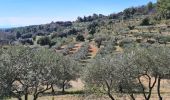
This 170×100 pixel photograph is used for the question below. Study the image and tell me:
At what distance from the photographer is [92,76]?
4512 cm

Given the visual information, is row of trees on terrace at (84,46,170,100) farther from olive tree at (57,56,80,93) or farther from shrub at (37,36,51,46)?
shrub at (37,36,51,46)

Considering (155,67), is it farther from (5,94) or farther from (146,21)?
(146,21)

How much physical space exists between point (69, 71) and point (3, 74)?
40.2 m

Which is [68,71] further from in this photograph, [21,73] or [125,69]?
[21,73]

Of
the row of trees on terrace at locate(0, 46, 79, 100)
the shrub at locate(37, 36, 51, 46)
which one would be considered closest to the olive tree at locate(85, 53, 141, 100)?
the row of trees on terrace at locate(0, 46, 79, 100)

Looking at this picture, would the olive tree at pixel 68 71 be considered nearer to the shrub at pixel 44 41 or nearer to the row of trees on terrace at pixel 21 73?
the row of trees on terrace at pixel 21 73

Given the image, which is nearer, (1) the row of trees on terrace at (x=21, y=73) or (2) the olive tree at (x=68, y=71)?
(1) the row of trees on terrace at (x=21, y=73)

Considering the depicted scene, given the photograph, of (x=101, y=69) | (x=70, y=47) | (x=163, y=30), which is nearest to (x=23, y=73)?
(x=101, y=69)

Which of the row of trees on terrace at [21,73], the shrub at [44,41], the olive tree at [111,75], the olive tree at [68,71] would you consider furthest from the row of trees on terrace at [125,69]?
the shrub at [44,41]

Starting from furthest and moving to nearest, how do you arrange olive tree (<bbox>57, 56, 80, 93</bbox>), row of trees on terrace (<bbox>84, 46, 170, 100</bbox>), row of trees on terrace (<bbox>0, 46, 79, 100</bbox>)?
olive tree (<bbox>57, 56, 80, 93</bbox>), row of trees on terrace (<bbox>84, 46, 170, 100</bbox>), row of trees on terrace (<bbox>0, 46, 79, 100</bbox>)

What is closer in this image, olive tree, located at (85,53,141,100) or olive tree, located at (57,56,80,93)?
olive tree, located at (85,53,141,100)

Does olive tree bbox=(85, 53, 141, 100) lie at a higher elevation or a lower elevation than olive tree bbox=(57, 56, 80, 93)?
higher

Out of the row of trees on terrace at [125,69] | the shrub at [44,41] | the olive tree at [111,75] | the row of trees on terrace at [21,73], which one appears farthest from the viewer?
the shrub at [44,41]

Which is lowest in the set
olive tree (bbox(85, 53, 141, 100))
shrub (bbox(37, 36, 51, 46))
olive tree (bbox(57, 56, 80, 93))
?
shrub (bbox(37, 36, 51, 46))
